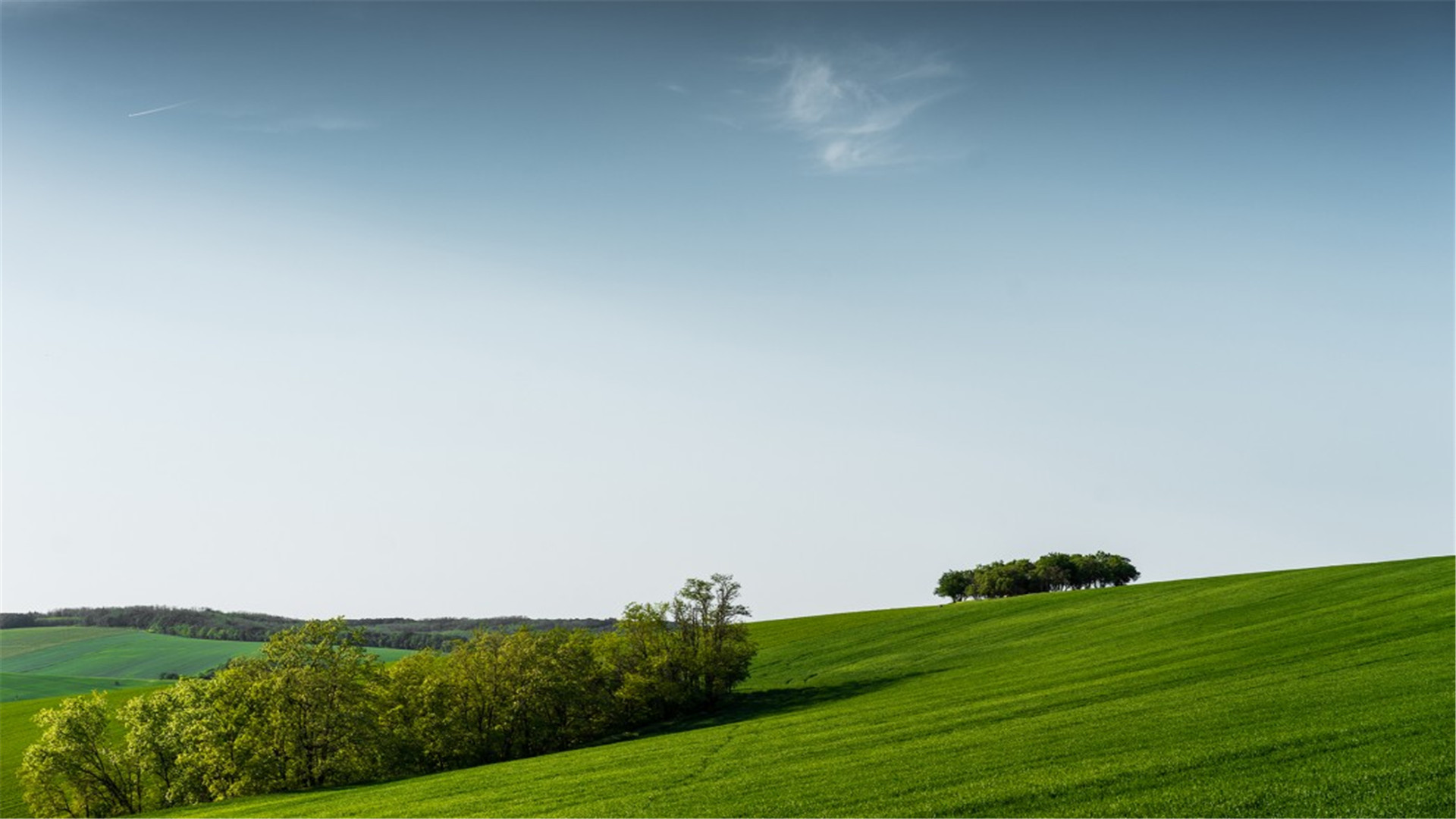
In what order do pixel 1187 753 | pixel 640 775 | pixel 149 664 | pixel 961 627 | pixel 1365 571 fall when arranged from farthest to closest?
pixel 149 664, pixel 961 627, pixel 1365 571, pixel 640 775, pixel 1187 753

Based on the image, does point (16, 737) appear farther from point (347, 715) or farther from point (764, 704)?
point (764, 704)

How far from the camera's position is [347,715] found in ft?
195

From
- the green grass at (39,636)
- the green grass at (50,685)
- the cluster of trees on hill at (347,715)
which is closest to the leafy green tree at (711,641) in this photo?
the cluster of trees on hill at (347,715)

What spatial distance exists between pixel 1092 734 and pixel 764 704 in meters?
37.6

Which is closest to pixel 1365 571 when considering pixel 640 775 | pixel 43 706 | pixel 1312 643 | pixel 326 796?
pixel 1312 643

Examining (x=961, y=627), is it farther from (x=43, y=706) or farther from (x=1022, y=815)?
(x=43, y=706)

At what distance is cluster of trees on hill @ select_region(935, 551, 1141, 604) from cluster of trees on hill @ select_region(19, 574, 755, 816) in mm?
77801

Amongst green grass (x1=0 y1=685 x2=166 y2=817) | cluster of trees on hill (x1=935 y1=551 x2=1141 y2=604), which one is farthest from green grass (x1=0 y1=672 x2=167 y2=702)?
cluster of trees on hill (x1=935 y1=551 x2=1141 y2=604)

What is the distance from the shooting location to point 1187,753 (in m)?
26.2

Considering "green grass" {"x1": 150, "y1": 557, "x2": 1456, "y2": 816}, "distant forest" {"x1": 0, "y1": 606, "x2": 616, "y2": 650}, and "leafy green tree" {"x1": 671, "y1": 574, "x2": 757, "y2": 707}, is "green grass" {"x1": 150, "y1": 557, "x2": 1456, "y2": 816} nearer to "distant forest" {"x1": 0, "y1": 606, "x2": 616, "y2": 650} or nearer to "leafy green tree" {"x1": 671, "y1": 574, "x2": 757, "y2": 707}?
"leafy green tree" {"x1": 671, "y1": 574, "x2": 757, "y2": 707}

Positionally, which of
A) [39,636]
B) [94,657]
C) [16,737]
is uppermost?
[39,636]

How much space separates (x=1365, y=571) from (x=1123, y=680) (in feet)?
139

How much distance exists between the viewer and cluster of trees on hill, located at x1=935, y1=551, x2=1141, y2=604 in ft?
445

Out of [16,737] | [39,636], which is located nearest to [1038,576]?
[16,737]
